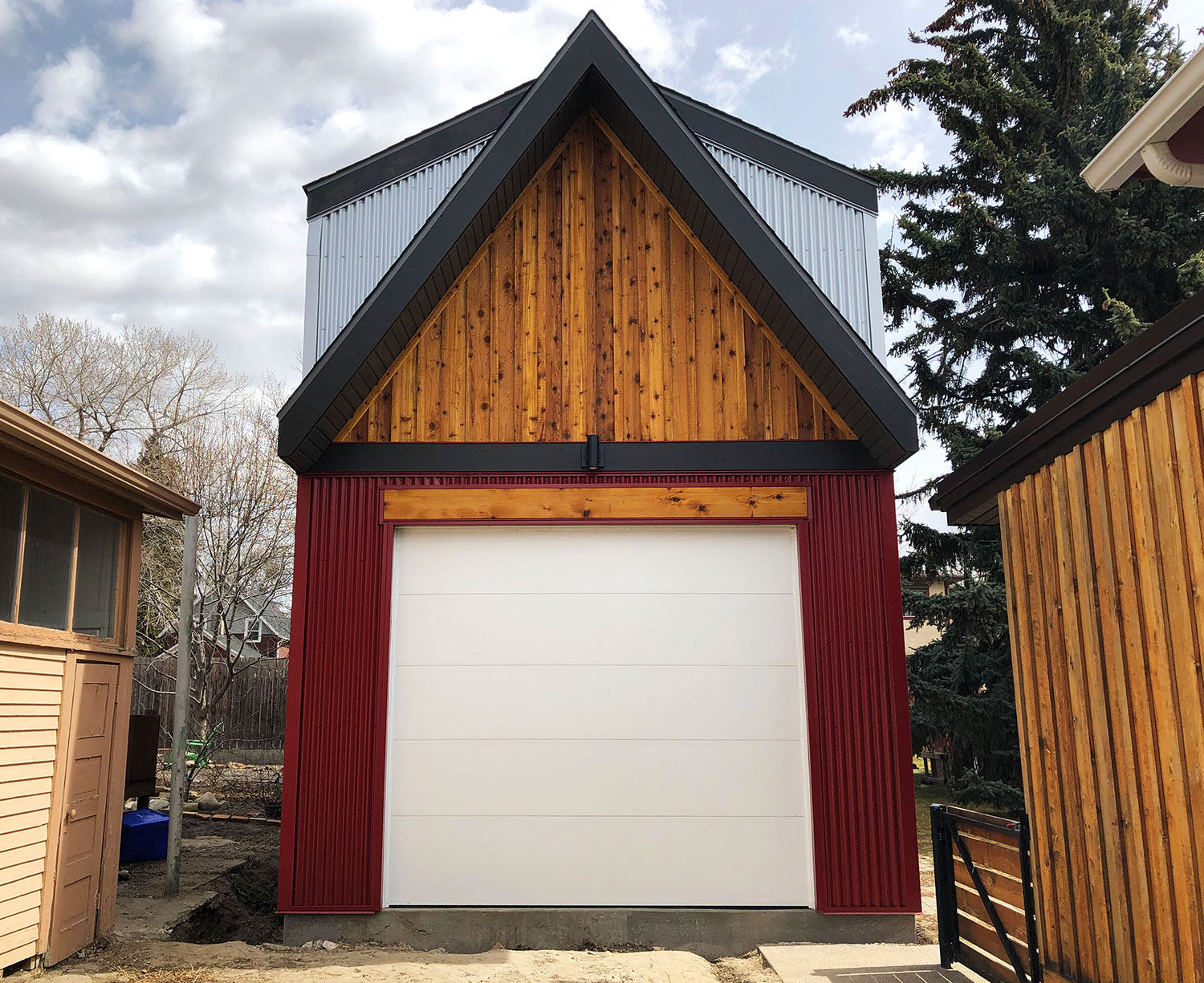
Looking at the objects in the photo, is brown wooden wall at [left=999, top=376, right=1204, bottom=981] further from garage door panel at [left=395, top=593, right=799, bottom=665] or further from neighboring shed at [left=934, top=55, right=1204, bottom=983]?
garage door panel at [left=395, top=593, right=799, bottom=665]

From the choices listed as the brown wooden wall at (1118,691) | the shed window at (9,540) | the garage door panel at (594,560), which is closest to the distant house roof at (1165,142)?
the brown wooden wall at (1118,691)

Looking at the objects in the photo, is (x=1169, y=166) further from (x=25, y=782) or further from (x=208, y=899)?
(x=208, y=899)

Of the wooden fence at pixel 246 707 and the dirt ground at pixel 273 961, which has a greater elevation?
the wooden fence at pixel 246 707

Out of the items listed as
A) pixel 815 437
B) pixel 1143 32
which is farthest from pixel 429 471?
pixel 1143 32

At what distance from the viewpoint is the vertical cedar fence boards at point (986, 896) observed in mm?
4941

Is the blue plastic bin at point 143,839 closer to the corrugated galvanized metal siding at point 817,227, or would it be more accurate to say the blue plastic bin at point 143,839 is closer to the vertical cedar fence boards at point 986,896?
the vertical cedar fence boards at point 986,896

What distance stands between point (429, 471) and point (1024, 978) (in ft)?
15.9

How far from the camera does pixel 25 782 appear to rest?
553cm

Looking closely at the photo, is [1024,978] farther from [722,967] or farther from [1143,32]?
[1143,32]

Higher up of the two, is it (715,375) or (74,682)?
(715,375)

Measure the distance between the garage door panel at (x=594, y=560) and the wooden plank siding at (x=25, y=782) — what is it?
2340mm

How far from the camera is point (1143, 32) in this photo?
14.6 meters

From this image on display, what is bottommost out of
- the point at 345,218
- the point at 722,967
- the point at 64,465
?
the point at 722,967

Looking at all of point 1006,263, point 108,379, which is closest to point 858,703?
point 1006,263
